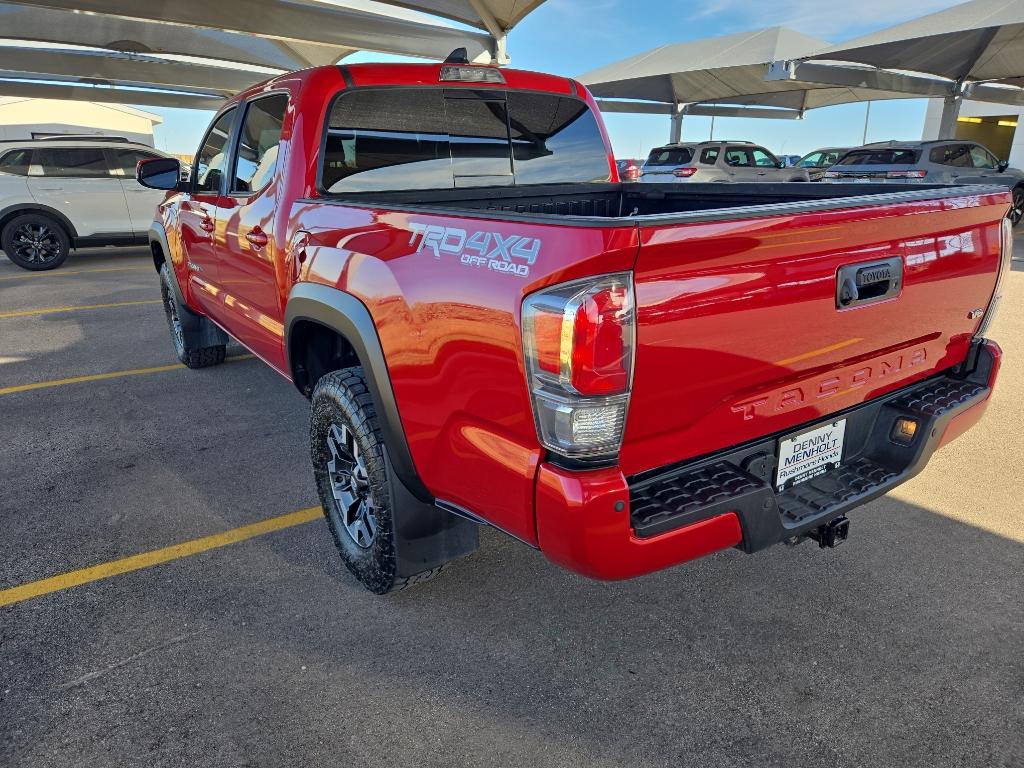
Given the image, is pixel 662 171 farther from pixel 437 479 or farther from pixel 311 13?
pixel 437 479

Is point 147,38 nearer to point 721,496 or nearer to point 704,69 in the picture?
point 704,69

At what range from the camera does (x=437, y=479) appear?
2104mm

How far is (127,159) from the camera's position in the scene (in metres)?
11.3

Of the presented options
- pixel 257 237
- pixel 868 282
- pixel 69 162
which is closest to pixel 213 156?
pixel 257 237

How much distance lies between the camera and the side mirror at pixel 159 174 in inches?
168

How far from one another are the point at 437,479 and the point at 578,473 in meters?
0.62

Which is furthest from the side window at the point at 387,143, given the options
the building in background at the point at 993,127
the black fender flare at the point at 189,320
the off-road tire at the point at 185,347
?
the building in background at the point at 993,127

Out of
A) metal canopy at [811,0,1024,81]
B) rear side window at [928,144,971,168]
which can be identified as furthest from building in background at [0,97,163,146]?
rear side window at [928,144,971,168]

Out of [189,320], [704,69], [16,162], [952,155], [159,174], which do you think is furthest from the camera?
[704,69]

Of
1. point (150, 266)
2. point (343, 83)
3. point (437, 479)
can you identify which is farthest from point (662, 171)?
point (437, 479)

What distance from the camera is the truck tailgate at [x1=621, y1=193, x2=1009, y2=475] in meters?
1.63

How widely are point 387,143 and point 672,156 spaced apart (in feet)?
50.9

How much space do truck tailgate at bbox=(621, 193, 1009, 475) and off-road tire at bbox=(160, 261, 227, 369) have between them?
4700 mm

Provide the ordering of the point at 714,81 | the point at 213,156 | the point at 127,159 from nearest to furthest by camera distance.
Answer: the point at 213,156, the point at 127,159, the point at 714,81
